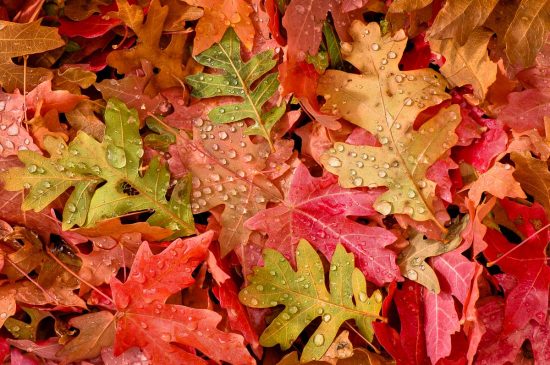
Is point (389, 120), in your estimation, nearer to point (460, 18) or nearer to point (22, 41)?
point (460, 18)

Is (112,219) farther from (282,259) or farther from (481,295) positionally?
(481,295)

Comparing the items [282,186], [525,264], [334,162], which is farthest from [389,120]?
[525,264]

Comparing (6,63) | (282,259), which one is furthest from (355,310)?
(6,63)

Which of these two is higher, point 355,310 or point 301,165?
point 301,165

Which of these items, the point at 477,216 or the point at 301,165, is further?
the point at 301,165

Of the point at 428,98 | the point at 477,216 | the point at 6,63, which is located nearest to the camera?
the point at 477,216

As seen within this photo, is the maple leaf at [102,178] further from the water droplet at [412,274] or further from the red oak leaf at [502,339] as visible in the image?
the red oak leaf at [502,339]

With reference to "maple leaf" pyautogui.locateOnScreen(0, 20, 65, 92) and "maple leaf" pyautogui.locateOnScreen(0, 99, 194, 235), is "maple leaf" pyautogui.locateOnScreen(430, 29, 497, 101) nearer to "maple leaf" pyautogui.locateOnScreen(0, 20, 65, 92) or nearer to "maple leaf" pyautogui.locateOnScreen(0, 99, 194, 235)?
"maple leaf" pyautogui.locateOnScreen(0, 99, 194, 235)

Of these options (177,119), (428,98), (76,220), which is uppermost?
(428,98)
